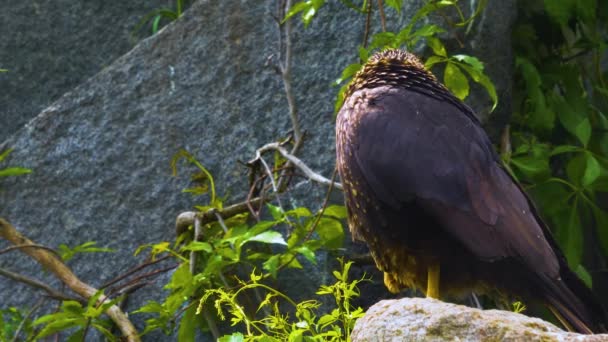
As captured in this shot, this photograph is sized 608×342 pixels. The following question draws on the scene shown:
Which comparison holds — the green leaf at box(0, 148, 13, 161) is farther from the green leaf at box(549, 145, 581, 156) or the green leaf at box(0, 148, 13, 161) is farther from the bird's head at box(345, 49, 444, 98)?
the green leaf at box(549, 145, 581, 156)

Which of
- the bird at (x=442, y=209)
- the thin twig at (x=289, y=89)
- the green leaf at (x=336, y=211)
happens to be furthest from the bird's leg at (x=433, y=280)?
the thin twig at (x=289, y=89)

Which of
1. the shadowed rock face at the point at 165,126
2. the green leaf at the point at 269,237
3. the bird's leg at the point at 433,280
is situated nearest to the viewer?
the bird's leg at the point at 433,280

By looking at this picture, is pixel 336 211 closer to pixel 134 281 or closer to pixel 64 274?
pixel 134 281

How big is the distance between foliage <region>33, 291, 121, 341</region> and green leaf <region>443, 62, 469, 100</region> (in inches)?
54.8

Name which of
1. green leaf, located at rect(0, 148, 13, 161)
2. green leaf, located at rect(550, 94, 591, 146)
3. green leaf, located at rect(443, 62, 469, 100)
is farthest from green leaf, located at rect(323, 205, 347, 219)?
green leaf, located at rect(0, 148, 13, 161)

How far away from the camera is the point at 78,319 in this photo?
11.6ft

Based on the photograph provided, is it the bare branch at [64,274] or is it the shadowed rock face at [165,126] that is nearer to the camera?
the bare branch at [64,274]

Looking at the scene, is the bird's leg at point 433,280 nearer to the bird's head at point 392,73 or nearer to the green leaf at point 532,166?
the bird's head at point 392,73

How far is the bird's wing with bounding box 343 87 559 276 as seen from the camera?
8.50 feet

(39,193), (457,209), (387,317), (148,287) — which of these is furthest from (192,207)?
Answer: (387,317)

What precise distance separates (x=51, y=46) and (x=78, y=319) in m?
1.83

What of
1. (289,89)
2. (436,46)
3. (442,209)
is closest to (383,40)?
(436,46)

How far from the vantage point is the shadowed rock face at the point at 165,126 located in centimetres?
383

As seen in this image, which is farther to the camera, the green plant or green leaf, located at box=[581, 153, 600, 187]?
the green plant
